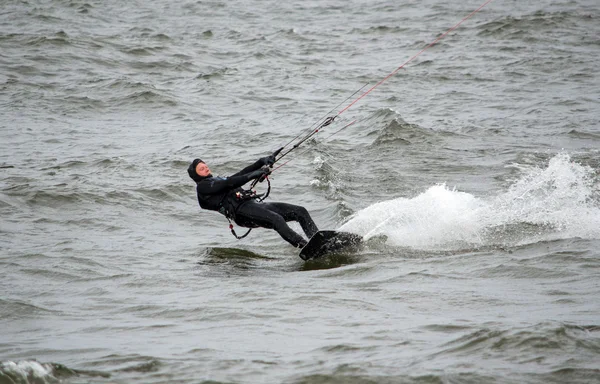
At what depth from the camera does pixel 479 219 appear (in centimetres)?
1149

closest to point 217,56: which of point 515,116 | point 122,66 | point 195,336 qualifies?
point 122,66

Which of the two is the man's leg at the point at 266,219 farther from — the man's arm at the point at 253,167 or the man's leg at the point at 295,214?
the man's arm at the point at 253,167

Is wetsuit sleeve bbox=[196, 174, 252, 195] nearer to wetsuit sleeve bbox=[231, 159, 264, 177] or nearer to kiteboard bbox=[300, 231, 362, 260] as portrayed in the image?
wetsuit sleeve bbox=[231, 159, 264, 177]

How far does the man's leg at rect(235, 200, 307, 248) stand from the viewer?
11062 mm

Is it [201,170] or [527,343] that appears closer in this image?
[527,343]

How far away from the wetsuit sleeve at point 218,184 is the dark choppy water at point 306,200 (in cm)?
107

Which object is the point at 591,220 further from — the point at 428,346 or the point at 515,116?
the point at 515,116

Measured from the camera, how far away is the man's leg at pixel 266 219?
1106 cm

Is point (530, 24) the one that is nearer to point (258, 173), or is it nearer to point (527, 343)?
point (258, 173)

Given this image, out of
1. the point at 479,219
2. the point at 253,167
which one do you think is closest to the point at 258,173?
the point at 253,167

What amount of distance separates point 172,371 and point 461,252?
5.00 meters

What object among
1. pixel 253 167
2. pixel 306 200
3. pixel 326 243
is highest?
pixel 253 167

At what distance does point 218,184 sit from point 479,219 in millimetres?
3865

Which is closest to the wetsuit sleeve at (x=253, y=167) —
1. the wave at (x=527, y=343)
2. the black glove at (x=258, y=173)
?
the black glove at (x=258, y=173)
